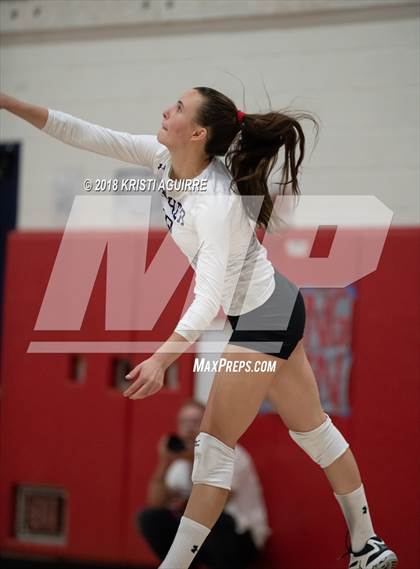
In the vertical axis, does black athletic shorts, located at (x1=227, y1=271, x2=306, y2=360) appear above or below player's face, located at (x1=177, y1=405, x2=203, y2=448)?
above

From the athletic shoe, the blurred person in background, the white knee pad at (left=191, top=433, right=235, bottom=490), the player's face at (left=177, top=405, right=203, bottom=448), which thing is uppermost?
the white knee pad at (left=191, top=433, right=235, bottom=490)

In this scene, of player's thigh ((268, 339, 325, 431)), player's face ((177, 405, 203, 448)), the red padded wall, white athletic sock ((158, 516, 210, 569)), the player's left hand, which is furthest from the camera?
player's face ((177, 405, 203, 448))

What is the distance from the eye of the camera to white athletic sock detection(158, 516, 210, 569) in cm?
276

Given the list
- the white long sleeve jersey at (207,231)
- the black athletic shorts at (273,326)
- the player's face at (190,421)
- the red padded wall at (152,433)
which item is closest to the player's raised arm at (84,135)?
the white long sleeve jersey at (207,231)

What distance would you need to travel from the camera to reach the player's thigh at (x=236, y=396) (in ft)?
9.11

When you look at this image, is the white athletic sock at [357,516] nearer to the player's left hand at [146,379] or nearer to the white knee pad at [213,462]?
the white knee pad at [213,462]

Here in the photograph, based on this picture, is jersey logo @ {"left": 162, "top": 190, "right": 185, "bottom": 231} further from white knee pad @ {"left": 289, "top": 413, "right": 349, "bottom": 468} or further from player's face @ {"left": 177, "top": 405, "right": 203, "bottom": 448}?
player's face @ {"left": 177, "top": 405, "right": 203, "bottom": 448}

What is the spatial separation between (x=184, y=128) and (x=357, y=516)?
127 cm

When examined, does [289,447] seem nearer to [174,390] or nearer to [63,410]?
[174,390]

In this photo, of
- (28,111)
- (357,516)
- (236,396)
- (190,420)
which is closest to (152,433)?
(190,420)

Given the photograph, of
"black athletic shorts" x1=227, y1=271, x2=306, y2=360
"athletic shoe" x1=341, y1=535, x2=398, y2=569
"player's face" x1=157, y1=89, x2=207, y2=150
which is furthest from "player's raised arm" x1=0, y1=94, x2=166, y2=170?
"athletic shoe" x1=341, y1=535, x2=398, y2=569

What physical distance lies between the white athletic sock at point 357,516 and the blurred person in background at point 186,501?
1.47 m

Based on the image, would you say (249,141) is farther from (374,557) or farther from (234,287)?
(374,557)

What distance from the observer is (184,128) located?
2.89m
